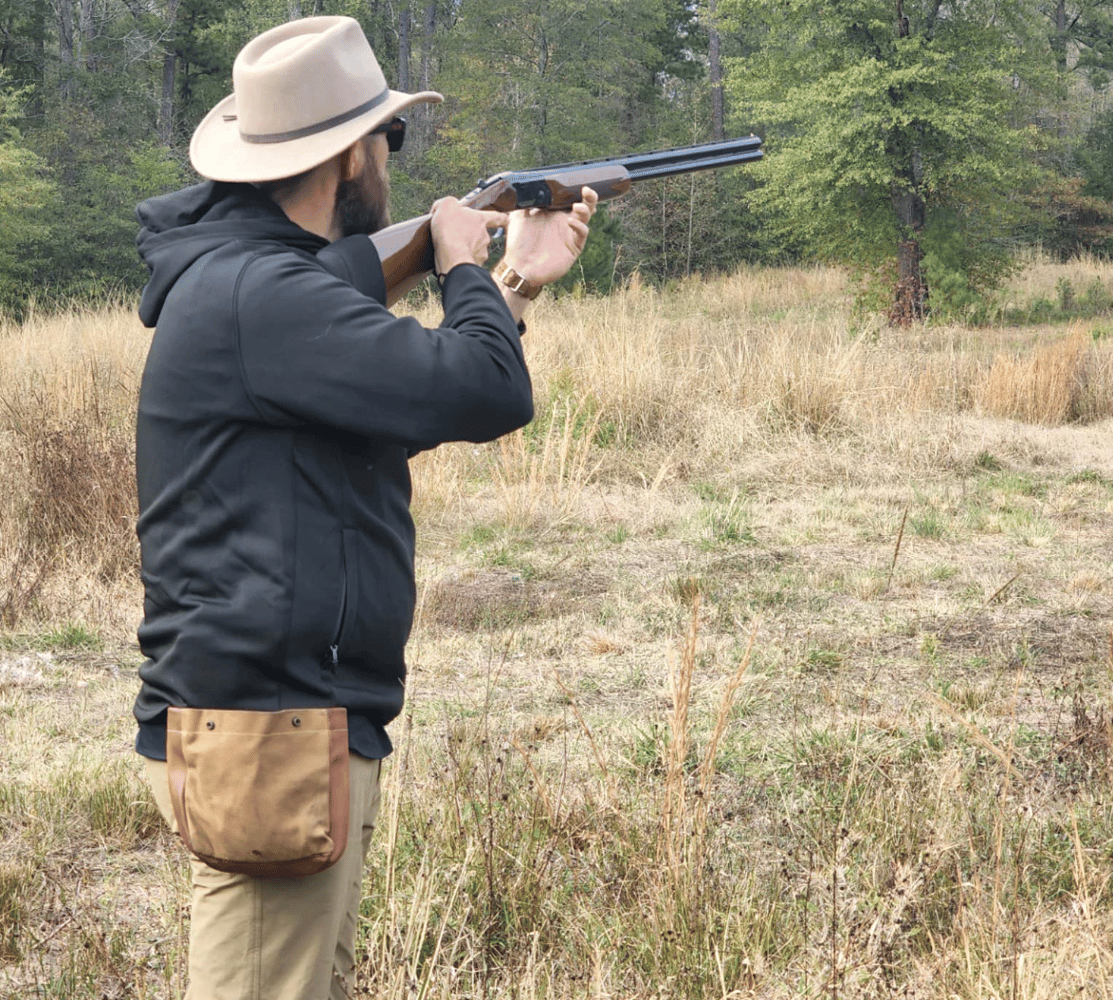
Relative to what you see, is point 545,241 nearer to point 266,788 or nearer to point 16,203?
point 266,788

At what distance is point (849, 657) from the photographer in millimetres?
4965

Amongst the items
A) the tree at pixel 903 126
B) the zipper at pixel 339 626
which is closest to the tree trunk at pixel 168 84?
the tree at pixel 903 126

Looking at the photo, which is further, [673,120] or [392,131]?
[673,120]

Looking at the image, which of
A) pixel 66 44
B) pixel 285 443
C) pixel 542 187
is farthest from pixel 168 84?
pixel 285 443

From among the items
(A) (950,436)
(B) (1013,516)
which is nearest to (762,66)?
(A) (950,436)

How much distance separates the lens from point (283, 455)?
5.60 feet

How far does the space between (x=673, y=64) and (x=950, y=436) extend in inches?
1268

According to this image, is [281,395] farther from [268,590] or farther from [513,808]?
[513,808]

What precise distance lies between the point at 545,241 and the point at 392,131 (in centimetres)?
57

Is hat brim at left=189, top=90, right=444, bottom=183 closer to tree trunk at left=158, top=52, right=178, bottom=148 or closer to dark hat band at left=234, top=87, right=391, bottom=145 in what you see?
dark hat band at left=234, top=87, right=391, bottom=145

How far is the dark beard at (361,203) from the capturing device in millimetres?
1935

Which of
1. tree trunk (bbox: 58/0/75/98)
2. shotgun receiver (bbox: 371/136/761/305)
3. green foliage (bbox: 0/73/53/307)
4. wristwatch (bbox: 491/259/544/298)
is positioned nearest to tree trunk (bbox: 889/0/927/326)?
green foliage (bbox: 0/73/53/307)

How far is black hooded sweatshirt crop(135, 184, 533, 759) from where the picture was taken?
1.66 metres

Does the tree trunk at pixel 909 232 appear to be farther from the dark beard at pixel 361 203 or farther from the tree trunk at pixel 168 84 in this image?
the dark beard at pixel 361 203
